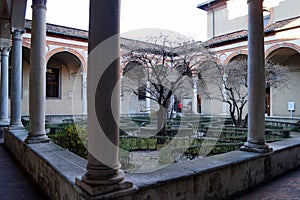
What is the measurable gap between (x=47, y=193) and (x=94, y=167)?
1.57m

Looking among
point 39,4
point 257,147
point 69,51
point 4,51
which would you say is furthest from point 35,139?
point 69,51

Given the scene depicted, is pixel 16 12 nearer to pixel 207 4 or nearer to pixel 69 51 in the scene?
pixel 69 51

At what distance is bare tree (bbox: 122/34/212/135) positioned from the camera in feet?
26.3

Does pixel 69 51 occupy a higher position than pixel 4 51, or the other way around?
pixel 69 51

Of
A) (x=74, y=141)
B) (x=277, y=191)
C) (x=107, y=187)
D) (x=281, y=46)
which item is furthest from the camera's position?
(x=281, y=46)

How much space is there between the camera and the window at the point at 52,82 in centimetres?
1764

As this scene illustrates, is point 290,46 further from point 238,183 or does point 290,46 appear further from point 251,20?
point 238,183

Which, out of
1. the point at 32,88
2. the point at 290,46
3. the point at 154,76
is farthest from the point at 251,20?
the point at 290,46

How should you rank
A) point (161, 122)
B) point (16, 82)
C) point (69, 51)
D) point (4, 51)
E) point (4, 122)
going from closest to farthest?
point (16, 82)
point (161, 122)
point (4, 122)
point (4, 51)
point (69, 51)

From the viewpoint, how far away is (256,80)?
3938 mm

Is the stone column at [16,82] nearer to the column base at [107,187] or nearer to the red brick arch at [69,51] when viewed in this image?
the column base at [107,187]

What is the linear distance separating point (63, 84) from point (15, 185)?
1502cm

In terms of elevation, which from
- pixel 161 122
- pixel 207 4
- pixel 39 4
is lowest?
pixel 161 122

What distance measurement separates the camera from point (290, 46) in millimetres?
14203
